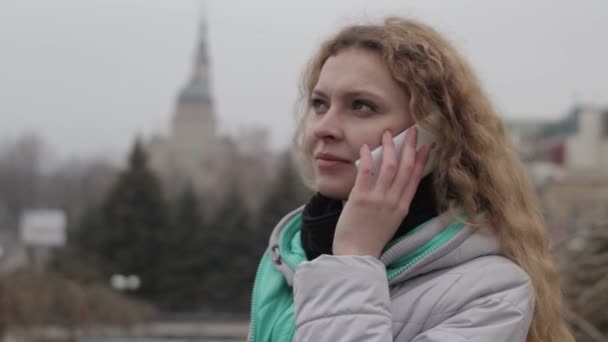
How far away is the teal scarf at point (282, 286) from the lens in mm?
1441

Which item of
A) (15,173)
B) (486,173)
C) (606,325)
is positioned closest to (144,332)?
(606,325)

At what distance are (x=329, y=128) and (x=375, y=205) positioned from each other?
17 cm

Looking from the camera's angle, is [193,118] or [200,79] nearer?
[193,118]

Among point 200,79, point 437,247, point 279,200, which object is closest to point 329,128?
point 437,247

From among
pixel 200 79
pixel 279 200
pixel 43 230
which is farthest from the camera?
pixel 200 79

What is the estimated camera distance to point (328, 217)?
1539 millimetres

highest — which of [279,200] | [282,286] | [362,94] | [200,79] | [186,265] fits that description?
[362,94]

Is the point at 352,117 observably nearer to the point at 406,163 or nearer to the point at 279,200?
the point at 406,163

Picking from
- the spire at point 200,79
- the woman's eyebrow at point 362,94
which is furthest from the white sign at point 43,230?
the spire at point 200,79

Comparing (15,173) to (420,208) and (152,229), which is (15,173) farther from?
(420,208)

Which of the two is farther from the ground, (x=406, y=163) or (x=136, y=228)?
(x=406, y=163)

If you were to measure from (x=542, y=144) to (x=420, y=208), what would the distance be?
43.8 m

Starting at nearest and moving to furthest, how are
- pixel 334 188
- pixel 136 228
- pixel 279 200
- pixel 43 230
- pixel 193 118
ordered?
pixel 334 188, pixel 136 228, pixel 279 200, pixel 43 230, pixel 193 118

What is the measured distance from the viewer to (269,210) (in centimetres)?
3231
